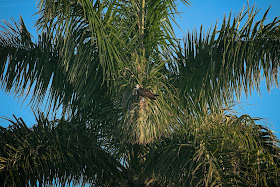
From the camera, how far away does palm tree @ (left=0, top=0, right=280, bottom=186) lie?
212 inches

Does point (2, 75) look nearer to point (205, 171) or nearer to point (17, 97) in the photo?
point (17, 97)

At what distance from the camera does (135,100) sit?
5.54m

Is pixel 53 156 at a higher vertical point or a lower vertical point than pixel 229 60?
lower

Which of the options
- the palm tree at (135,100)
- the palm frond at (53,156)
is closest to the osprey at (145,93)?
the palm tree at (135,100)

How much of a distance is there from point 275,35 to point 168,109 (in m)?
1.63

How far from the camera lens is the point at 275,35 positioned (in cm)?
552

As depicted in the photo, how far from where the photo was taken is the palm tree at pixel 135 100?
5.39m

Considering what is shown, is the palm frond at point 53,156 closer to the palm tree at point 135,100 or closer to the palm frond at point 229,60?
the palm tree at point 135,100

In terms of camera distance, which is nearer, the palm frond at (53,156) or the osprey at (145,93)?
the palm frond at (53,156)

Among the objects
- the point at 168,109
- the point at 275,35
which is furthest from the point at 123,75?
the point at 275,35

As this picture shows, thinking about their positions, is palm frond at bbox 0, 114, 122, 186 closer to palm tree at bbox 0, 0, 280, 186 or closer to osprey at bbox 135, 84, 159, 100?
palm tree at bbox 0, 0, 280, 186

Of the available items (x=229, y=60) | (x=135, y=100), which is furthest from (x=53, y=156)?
(x=229, y=60)

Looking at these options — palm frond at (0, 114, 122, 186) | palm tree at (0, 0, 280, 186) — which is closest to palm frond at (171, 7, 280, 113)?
palm tree at (0, 0, 280, 186)

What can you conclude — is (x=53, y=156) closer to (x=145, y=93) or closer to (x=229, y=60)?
(x=145, y=93)
